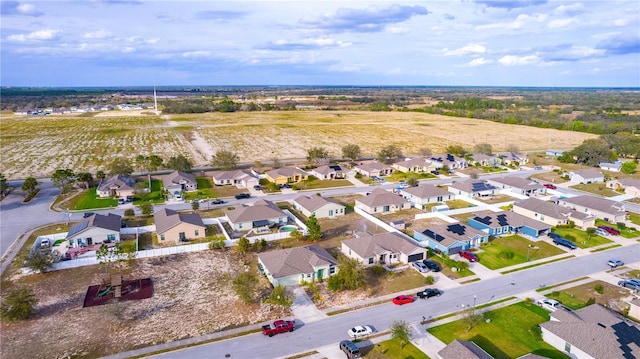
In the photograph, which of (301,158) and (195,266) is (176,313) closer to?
(195,266)

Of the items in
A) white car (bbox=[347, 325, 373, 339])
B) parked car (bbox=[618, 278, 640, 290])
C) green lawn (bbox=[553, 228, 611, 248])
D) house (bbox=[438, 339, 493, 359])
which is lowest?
white car (bbox=[347, 325, 373, 339])

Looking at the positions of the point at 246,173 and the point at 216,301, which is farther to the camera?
the point at 246,173

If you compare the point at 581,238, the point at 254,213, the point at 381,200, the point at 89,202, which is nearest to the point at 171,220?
the point at 254,213

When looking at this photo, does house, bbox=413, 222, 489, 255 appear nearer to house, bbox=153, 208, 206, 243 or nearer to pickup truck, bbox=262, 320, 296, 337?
pickup truck, bbox=262, 320, 296, 337

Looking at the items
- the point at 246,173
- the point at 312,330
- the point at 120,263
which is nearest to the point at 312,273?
the point at 312,330

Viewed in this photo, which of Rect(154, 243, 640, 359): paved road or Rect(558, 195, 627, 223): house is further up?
Rect(558, 195, 627, 223): house

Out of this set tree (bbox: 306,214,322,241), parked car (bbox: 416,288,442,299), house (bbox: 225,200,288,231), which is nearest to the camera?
parked car (bbox: 416,288,442,299)

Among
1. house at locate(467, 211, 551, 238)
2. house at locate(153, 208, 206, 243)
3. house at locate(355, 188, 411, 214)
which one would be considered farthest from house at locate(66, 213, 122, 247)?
house at locate(467, 211, 551, 238)

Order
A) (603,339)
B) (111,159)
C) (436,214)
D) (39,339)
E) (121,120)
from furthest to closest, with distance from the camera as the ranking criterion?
(121,120), (111,159), (436,214), (39,339), (603,339)
